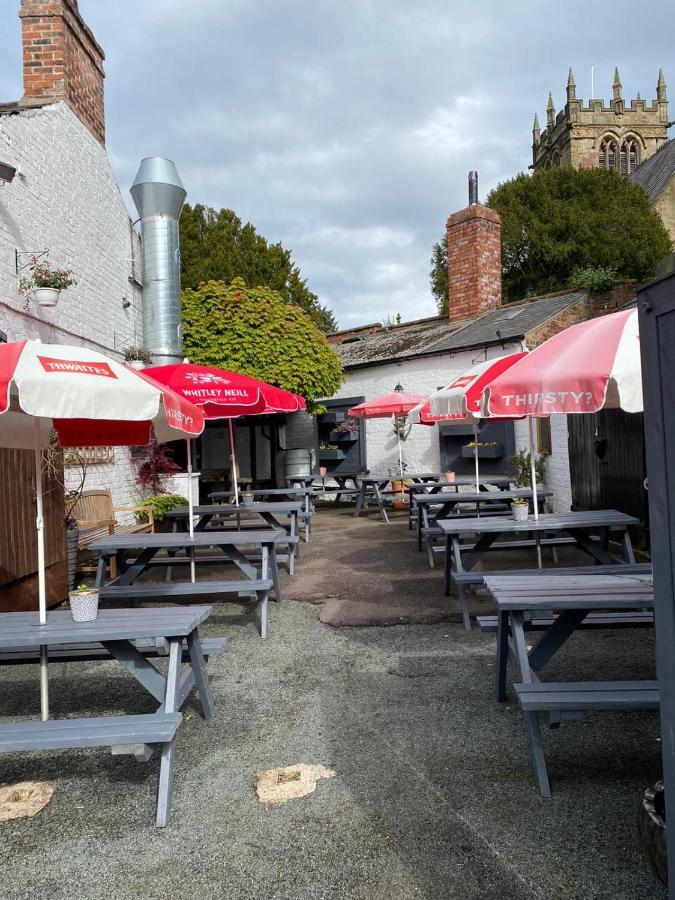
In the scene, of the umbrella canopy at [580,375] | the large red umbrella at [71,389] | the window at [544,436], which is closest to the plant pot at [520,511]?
the umbrella canopy at [580,375]

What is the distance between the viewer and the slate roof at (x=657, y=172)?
1378 inches

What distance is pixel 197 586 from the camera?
504 centimetres

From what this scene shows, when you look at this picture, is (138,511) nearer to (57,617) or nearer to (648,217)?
(57,617)

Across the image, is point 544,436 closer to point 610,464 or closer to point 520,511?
point 610,464

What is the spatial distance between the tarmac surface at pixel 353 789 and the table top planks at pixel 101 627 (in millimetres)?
635

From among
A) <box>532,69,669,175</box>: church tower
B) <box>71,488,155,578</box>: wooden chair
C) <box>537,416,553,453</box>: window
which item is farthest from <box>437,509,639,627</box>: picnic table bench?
<box>532,69,669,175</box>: church tower

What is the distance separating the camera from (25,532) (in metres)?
5.68

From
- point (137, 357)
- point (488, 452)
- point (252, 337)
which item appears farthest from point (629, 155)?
point (137, 357)

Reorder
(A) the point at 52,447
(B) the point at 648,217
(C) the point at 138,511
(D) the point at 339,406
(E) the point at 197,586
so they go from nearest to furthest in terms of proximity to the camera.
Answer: (E) the point at 197,586, (A) the point at 52,447, (C) the point at 138,511, (D) the point at 339,406, (B) the point at 648,217

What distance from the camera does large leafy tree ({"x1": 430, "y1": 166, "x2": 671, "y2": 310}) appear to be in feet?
83.5

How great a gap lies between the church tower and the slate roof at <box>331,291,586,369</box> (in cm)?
3662

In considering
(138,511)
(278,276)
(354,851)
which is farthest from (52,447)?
(278,276)

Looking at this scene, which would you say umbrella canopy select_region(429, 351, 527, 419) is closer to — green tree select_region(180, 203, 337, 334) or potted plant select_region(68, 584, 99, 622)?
potted plant select_region(68, 584, 99, 622)

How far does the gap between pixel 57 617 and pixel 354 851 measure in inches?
75.7
